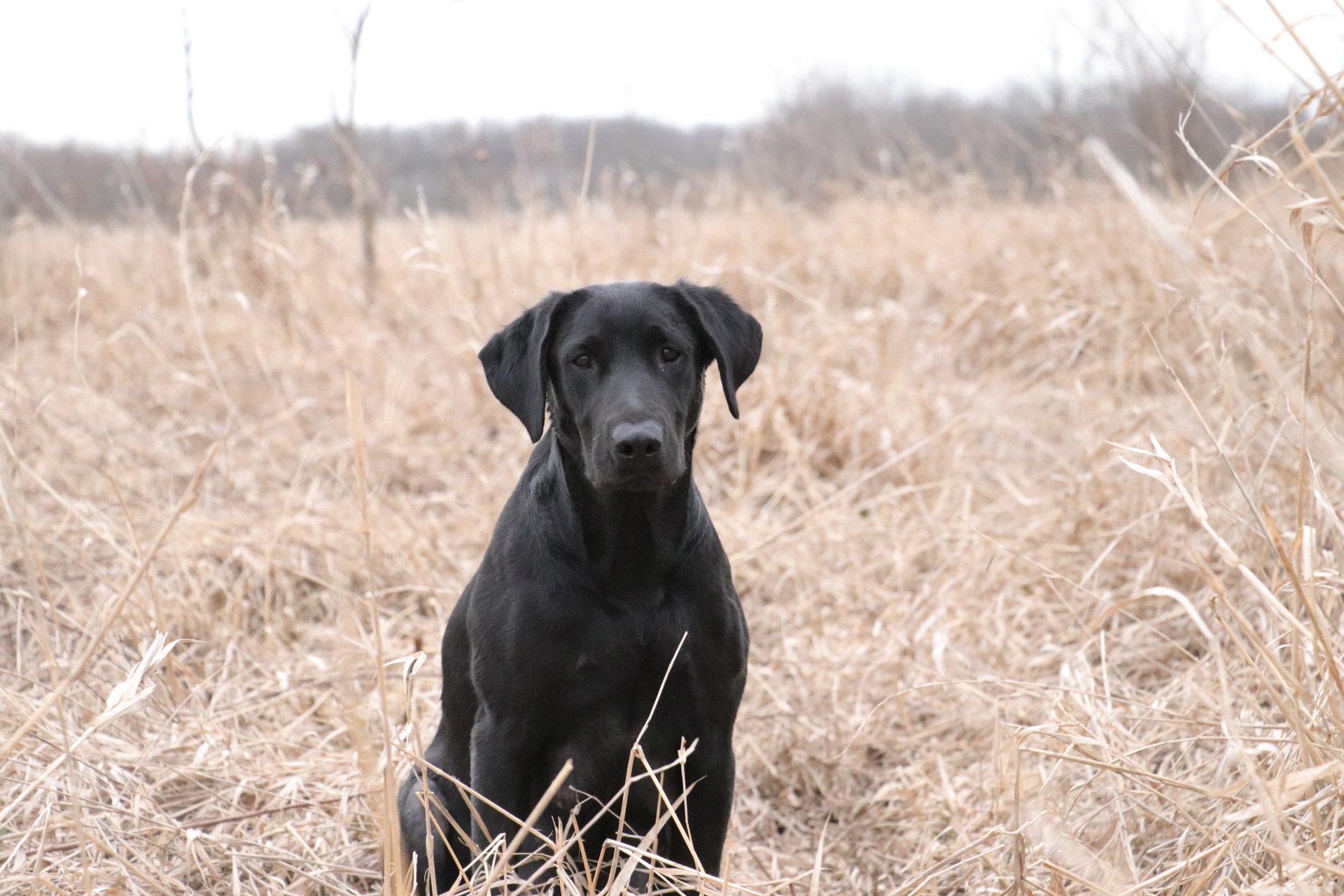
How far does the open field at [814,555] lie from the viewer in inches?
75.7

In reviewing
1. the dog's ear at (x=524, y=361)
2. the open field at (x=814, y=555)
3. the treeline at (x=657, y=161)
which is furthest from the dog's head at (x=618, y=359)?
the treeline at (x=657, y=161)

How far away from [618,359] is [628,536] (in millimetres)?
409

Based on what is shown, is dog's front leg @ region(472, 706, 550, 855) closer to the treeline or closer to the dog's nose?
the dog's nose

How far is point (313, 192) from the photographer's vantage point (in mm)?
9156

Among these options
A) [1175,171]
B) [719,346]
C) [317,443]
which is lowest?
[317,443]

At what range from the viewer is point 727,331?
98.4 inches

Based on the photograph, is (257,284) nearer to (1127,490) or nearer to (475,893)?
(1127,490)

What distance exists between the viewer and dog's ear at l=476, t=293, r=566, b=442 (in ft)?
7.70

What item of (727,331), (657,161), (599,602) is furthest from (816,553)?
(657,161)

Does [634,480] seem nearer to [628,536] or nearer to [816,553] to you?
[628,536]

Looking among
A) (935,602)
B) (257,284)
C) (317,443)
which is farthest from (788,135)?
(935,602)

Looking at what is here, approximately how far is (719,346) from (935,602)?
175cm

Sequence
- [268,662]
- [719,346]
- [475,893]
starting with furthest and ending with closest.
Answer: [268,662] → [719,346] → [475,893]

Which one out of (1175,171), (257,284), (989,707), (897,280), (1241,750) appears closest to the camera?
(1241,750)
